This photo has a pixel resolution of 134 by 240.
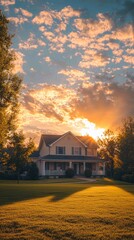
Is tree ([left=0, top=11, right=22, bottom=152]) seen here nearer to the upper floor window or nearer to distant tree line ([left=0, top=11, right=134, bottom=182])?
distant tree line ([left=0, top=11, right=134, bottom=182])

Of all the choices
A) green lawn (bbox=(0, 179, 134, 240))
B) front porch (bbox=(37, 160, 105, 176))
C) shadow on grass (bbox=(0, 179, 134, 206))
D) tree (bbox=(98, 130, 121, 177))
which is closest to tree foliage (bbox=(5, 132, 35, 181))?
shadow on grass (bbox=(0, 179, 134, 206))

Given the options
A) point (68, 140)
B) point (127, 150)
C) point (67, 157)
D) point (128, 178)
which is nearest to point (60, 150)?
point (67, 157)

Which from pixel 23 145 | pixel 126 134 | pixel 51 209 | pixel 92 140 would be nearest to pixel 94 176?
pixel 92 140

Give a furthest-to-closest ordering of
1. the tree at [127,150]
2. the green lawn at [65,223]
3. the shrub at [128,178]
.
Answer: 1. the tree at [127,150]
2. the shrub at [128,178]
3. the green lawn at [65,223]

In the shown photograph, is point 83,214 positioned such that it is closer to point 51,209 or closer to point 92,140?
point 51,209

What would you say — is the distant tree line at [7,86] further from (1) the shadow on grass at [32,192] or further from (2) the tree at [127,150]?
(2) the tree at [127,150]

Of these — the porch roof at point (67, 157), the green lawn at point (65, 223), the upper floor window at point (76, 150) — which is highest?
the upper floor window at point (76, 150)

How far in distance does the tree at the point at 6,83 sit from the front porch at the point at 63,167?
30.3m

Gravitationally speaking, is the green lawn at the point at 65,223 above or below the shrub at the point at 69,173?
above

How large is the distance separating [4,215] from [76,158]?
141ft

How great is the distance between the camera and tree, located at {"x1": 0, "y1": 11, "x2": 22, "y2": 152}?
65.0 feet

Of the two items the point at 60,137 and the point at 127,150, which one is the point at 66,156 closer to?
the point at 60,137

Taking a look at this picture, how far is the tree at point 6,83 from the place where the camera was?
65.0 feet

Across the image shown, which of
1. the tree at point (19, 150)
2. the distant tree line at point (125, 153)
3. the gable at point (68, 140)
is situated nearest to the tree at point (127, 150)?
the distant tree line at point (125, 153)
